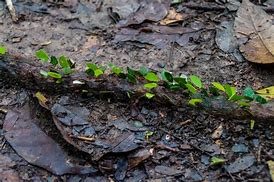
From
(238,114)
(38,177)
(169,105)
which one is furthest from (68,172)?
(238,114)

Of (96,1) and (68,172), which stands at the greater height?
(96,1)

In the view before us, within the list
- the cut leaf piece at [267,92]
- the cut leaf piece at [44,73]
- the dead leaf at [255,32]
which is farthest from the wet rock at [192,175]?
the cut leaf piece at [44,73]

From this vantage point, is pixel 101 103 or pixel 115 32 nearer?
pixel 101 103

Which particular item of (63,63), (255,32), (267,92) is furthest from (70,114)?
(255,32)

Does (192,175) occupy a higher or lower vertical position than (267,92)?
lower

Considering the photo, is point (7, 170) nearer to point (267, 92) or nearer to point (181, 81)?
point (181, 81)

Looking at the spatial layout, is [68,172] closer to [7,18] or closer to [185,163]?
[185,163]

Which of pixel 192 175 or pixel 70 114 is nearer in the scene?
pixel 192 175
